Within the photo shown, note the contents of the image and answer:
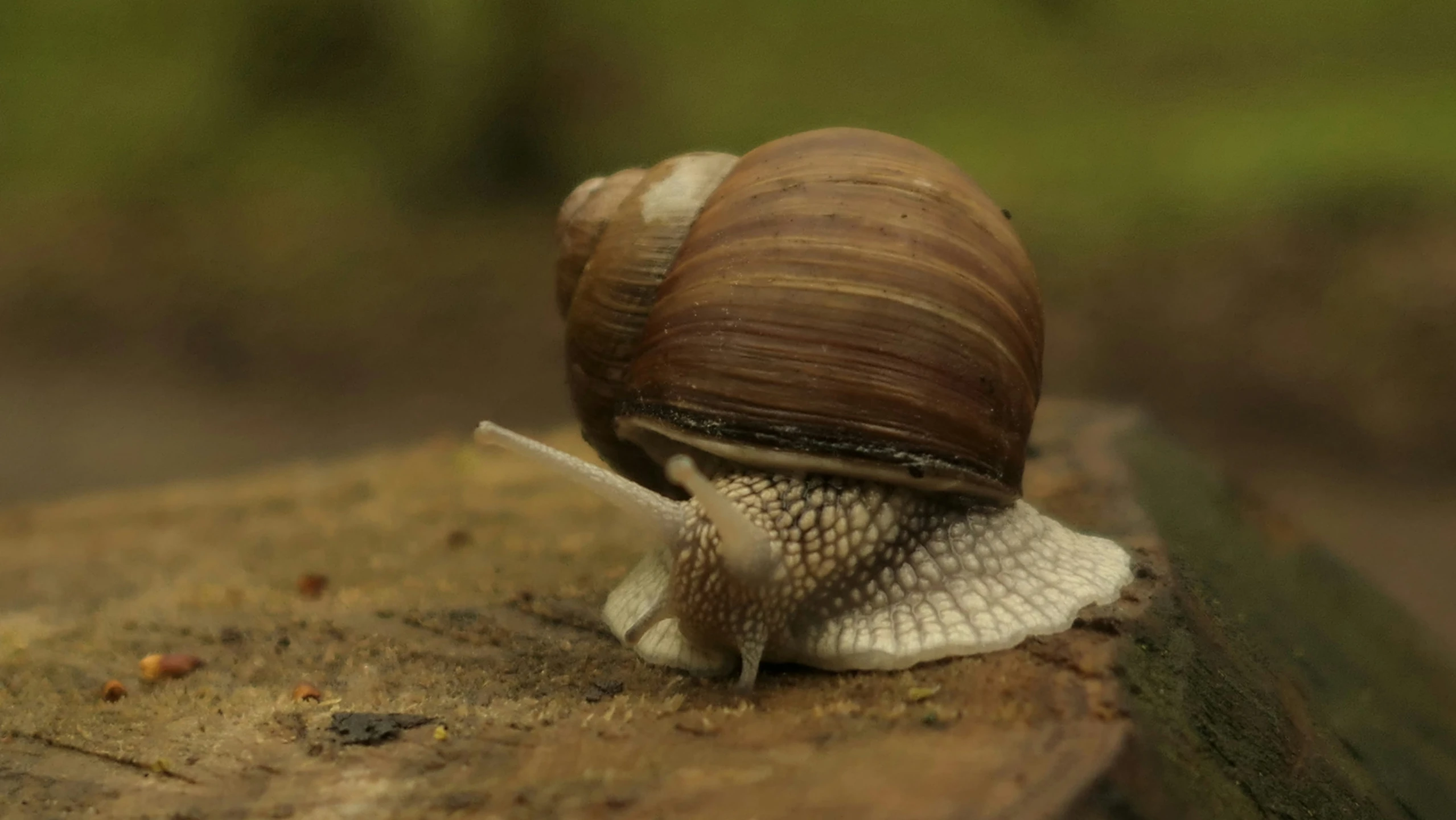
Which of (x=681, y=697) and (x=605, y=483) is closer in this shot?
(x=681, y=697)

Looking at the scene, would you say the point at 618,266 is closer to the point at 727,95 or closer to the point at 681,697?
the point at 681,697

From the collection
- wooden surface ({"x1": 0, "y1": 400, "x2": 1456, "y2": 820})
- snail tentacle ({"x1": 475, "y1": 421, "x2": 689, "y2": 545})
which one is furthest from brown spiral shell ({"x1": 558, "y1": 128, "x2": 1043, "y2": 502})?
wooden surface ({"x1": 0, "y1": 400, "x2": 1456, "y2": 820})

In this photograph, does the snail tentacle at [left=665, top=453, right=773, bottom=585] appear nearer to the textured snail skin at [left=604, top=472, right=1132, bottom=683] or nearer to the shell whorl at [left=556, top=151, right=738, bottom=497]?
the textured snail skin at [left=604, top=472, right=1132, bottom=683]

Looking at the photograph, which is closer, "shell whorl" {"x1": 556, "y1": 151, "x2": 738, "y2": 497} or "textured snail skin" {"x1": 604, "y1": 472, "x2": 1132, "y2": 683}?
"textured snail skin" {"x1": 604, "y1": 472, "x2": 1132, "y2": 683}

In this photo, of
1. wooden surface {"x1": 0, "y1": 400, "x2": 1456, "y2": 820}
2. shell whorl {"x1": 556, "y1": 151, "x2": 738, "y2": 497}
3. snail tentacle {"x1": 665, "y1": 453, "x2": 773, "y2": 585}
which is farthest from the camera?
shell whorl {"x1": 556, "y1": 151, "x2": 738, "y2": 497}

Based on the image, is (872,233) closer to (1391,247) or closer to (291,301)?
(1391,247)

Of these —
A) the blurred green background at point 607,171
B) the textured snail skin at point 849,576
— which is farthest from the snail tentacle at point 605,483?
the blurred green background at point 607,171

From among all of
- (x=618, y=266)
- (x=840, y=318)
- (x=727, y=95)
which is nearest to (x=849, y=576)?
(x=840, y=318)
